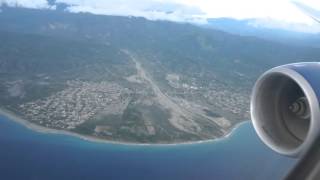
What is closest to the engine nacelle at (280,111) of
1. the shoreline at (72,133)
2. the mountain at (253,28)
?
the shoreline at (72,133)

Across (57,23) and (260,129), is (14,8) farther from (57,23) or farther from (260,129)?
(260,129)

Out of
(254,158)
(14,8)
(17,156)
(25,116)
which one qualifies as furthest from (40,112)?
(14,8)

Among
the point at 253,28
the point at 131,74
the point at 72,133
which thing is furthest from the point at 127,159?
the point at 253,28

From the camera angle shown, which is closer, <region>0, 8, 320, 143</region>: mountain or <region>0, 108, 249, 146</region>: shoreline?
<region>0, 108, 249, 146</region>: shoreline

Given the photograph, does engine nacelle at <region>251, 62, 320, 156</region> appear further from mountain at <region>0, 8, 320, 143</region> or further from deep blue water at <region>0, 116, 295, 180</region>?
mountain at <region>0, 8, 320, 143</region>

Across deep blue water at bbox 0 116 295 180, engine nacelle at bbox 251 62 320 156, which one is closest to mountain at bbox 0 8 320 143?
deep blue water at bbox 0 116 295 180

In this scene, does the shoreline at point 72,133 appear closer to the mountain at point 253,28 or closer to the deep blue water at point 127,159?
the deep blue water at point 127,159
